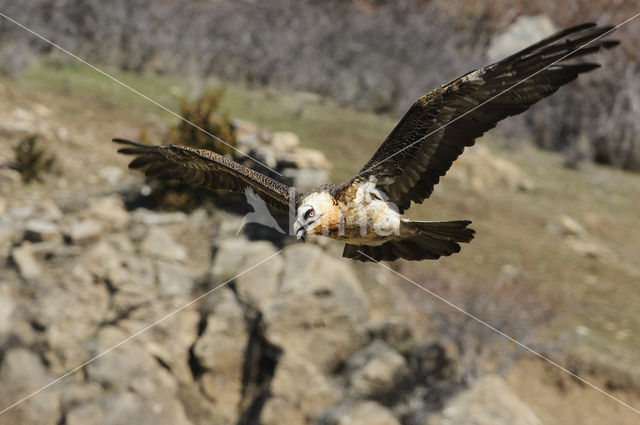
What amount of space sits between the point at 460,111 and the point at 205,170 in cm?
208

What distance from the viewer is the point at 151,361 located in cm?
752

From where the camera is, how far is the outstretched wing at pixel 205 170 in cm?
399

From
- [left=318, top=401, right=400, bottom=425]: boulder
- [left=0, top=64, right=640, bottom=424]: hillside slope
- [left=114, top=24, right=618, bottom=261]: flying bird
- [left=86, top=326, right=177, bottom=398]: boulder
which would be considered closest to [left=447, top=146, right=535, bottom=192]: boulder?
[left=0, top=64, right=640, bottom=424]: hillside slope

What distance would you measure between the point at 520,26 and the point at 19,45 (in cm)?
1499

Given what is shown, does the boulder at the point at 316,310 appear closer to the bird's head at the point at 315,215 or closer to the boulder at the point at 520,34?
the bird's head at the point at 315,215

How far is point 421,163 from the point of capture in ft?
12.5

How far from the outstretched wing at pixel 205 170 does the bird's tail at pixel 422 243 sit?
0.64 metres

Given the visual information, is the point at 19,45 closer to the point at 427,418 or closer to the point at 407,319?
the point at 407,319

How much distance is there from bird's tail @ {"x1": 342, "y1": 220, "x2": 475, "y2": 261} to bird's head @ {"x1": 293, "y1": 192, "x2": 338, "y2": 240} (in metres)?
0.49

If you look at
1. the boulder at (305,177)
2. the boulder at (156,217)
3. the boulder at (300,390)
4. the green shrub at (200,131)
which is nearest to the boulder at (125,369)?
the boulder at (300,390)

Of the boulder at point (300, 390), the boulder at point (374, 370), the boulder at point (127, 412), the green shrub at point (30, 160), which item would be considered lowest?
the boulder at point (127, 412)

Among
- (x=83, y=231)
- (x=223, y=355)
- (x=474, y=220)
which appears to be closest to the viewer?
(x=223, y=355)

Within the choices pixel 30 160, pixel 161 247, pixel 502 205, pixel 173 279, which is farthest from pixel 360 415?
pixel 502 205

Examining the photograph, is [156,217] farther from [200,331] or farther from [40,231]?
[200,331]
